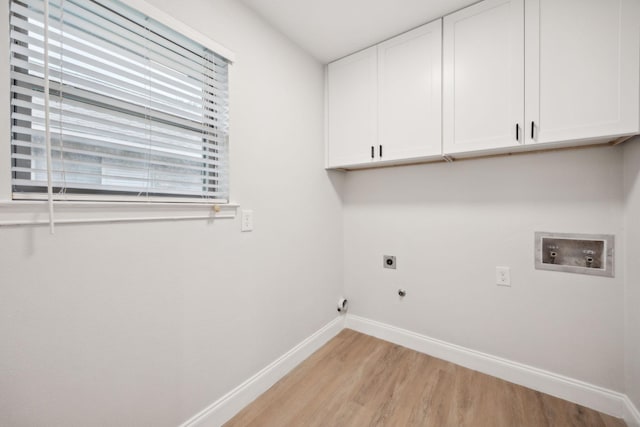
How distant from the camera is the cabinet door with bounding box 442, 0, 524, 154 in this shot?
1.44 meters

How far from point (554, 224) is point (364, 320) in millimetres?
1604

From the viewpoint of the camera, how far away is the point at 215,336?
54.3 inches

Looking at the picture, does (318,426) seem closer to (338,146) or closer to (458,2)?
(338,146)

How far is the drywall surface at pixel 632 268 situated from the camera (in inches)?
50.8

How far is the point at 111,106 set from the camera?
1.03m

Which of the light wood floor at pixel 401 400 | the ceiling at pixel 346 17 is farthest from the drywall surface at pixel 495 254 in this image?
the ceiling at pixel 346 17

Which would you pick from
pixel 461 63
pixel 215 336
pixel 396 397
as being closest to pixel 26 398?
pixel 215 336

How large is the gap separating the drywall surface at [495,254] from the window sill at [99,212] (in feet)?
4.77

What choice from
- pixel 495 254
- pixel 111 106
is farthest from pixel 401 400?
pixel 111 106

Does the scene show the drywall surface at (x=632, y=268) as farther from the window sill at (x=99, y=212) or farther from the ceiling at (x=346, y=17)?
the window sill at (x=99, y=212)

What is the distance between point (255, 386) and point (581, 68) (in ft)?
8.31

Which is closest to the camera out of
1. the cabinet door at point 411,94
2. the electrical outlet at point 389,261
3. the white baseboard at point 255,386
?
the white baseboard at point 255,386

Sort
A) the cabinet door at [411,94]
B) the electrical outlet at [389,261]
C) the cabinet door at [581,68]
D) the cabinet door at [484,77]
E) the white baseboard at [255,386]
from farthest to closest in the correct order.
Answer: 1. the electrical outlet at [389,261]
2. the cabinet door at [411,94]
3. the cabinet door at [484,77]
4. the white baseboard at [255,386]
5. the cabinet door at [581,68]

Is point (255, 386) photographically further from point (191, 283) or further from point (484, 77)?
point (484, 77)
